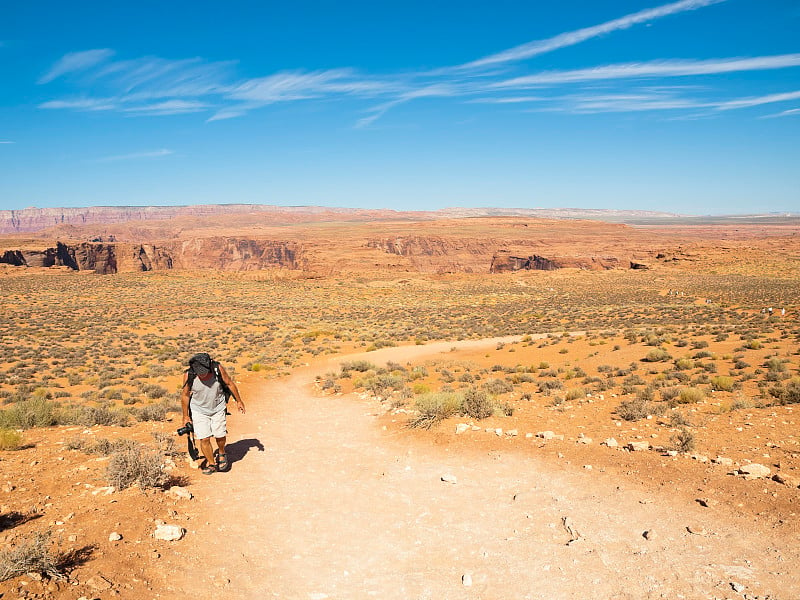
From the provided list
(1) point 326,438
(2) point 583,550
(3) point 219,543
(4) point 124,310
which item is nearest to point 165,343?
(4) point 124,310

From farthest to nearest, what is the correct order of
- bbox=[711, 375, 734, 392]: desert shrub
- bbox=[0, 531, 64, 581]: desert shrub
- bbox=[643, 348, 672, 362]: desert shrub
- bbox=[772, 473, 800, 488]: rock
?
bbox=[643, 348, 672, 362]: desert shrub → bbox=[711, 375, 734, 392]: desert shrub → bbox=[772, 473, 800, 488]: rock → bbox=[0, 531, 64, 581]: desert shrub

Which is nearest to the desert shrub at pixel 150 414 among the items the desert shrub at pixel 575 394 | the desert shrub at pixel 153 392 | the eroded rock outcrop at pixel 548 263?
the desert shrub at pixel 153 392

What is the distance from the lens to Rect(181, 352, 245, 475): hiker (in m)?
6.61

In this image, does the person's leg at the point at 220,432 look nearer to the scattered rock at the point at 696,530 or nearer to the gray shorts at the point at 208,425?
the gray shorts at the point at 208,425

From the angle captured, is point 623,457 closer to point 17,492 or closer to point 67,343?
point 17,492

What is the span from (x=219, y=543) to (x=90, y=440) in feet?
14.8

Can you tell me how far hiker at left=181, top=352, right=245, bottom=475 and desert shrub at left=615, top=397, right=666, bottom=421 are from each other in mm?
6822

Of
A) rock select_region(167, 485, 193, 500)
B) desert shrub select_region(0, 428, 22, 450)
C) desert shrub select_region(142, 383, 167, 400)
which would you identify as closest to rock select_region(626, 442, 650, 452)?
rock select_region(167, 485, 193, 500)

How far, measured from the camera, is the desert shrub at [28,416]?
908 centimetres

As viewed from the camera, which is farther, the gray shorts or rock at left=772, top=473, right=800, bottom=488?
the gray shorts

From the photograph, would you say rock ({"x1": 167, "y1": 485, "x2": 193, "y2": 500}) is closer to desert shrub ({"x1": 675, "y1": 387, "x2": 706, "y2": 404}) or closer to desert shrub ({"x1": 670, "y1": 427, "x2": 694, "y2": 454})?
desert shrub ({"x1": 670, "y1": 427, "x2": 694, "y2": 454})

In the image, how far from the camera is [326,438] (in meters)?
8.95

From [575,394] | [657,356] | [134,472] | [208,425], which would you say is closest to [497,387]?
[575,394]

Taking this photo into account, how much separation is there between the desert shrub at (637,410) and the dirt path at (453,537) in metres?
2.78
